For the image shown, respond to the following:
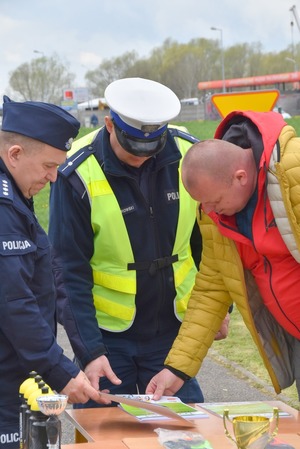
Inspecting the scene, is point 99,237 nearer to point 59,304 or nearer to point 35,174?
point 59,304

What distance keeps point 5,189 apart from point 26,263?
278mm

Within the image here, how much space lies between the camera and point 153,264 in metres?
4.09

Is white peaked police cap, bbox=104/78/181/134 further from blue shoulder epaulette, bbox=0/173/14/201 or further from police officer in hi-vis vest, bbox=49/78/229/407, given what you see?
blue shoulder epaulette, bbox=0/173/14/201

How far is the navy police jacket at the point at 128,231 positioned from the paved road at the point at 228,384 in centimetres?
199

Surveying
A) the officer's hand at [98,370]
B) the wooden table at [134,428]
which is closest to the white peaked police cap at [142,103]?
the officer's hand at [98,370]

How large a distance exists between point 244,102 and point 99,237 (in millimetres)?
3418

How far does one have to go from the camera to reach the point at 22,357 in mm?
3201

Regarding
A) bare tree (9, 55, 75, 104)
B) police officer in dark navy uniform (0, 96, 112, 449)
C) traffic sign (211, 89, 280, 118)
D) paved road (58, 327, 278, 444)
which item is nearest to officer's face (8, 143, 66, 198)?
police officer in dark navy uniform (0, 96, 112, 449)

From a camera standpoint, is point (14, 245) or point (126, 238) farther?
point (126, 238)

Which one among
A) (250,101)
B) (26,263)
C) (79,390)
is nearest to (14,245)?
(26,263)

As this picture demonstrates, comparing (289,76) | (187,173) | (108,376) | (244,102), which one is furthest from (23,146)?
(289,76)

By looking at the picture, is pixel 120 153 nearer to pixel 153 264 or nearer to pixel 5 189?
pixel 153 264

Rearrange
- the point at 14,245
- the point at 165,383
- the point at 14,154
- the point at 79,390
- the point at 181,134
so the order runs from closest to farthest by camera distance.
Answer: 1. the point at 14,245
2. the point at 14,154
3. the point at 79,390
4. the point at 165,383
5. the point at 181,134

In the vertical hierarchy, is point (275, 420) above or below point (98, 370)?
above
